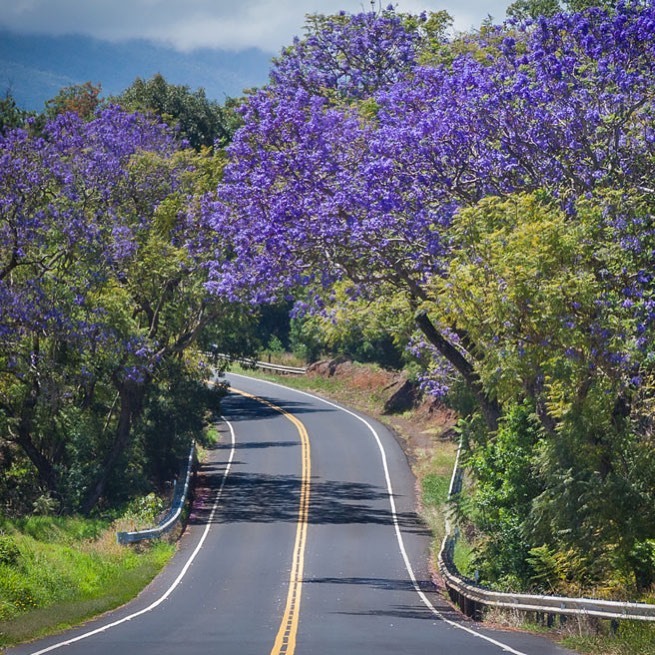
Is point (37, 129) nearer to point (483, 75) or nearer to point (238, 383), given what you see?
point (238, 383)

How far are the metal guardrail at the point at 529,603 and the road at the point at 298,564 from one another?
0.62 m

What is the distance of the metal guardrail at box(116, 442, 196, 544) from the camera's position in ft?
140

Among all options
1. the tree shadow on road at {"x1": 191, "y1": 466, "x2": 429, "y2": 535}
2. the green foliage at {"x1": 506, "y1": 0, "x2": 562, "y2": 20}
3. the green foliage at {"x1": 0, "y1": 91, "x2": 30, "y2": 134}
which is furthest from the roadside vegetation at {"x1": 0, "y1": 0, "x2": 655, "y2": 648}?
the green foliage at {"x1": 0, "y1": 91, "x2": 30, "y2": 134}

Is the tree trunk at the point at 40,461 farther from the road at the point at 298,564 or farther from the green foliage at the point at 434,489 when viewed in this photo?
the green foliage at the point at 434,489

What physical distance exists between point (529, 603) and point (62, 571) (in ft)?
46.1

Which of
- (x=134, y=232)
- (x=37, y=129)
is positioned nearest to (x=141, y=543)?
(x=134, y=232)

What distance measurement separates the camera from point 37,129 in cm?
8044

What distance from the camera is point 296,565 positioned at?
4050 centimetres

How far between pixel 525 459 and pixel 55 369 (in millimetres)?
18375

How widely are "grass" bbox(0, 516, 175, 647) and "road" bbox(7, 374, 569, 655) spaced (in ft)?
2.43

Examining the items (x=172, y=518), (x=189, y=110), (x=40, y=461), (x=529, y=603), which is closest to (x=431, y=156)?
(x=529, y=603)

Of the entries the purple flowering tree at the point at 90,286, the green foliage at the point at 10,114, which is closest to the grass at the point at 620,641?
the purple flowering tree at the point at 90,286

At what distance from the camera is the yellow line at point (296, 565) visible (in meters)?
23.0

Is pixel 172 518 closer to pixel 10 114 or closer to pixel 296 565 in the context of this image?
pixel 296 565
